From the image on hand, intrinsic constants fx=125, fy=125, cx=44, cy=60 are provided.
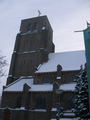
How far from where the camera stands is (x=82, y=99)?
44.3ft

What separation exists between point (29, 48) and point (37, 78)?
386 inches

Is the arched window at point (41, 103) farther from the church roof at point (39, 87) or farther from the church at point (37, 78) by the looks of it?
the church roof at point (39, 87)

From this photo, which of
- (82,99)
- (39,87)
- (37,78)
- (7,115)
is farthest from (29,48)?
(82,99)

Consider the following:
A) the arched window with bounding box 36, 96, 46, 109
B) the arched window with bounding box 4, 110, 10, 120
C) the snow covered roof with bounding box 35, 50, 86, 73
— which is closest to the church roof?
the arched window with bounding box 36, 96, 46, 109

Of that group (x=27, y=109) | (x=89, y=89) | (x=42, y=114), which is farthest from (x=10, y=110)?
(x=89, y=89)

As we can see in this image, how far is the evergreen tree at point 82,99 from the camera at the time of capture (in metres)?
13.0

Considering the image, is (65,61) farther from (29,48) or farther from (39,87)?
(29,48)

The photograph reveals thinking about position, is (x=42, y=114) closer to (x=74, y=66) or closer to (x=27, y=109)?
(x=27, y=109)

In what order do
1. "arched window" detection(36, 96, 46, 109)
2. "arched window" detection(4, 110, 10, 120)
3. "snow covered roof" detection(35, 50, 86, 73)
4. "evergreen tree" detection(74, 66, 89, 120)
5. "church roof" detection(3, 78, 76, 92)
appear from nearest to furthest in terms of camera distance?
"evergreen tree" detection(74, 66, 89, 120), "church roof" detection(3, 78, 76, 92), "arched window" detection(36, 96, 46, 109), "arched window" detection(4, 110, 10, 120), "snow covered roof" detection(35, 50, 86, 73)

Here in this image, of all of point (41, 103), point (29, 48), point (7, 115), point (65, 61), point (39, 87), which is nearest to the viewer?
point (41, 103)

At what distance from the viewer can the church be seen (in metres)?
20.1

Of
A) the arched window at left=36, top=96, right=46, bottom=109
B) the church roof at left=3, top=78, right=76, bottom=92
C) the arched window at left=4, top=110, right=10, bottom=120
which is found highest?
the church roof at left=3, top=78, right=76, bottom=92

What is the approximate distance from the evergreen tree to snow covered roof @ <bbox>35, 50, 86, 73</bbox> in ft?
28.2

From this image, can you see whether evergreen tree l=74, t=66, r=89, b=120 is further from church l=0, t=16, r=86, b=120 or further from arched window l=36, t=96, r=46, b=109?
arched window l=36, t=96, r=46, b=109
